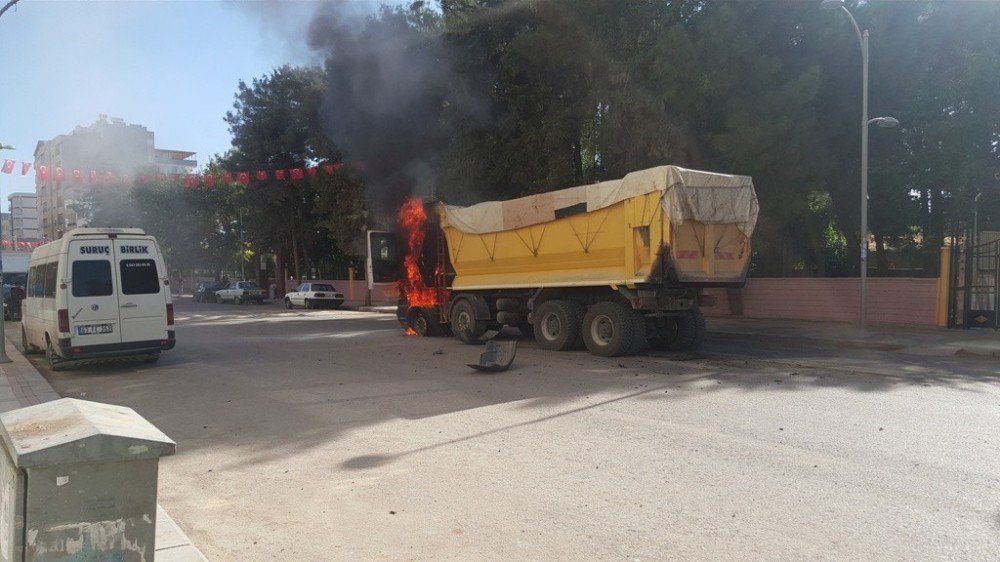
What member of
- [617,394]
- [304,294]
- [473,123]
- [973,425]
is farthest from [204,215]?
[973,425]

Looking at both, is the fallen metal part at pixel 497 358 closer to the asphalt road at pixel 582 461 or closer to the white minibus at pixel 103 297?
the asphalt road at pixel 582 461

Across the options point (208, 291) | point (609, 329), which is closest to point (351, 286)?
point (208, 291)

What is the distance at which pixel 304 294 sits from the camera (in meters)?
34.8

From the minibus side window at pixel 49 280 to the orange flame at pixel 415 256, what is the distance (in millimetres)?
7533

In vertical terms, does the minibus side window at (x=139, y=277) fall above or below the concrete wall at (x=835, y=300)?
above

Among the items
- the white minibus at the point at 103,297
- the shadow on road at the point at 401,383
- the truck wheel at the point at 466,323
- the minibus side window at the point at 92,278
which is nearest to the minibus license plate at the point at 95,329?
the white minibus at the point at 103,297

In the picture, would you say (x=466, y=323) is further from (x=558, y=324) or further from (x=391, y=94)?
(x=391, y=94)

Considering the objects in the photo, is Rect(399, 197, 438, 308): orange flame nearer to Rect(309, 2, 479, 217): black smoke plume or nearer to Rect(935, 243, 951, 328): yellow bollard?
Rect(309, 2, 479, 217): black smoke plume

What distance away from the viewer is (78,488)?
256 cm

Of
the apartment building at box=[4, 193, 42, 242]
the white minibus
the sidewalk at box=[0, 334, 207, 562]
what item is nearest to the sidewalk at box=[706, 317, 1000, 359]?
the white minibus

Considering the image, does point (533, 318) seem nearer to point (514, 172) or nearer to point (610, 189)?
point (610, 189)

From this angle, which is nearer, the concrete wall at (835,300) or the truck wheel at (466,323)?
the truck wheel at (466,323)

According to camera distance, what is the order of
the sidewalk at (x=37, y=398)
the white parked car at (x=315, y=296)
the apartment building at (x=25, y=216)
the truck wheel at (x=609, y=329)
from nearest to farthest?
1. the sidewalk at (x=37, y=398)
2. the truck wheel at (x=609, y=329)
3. the white parked car at (x=315, y=296)
4. the apartment building at (x=25, y=216)

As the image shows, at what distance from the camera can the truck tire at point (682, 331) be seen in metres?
13.2
